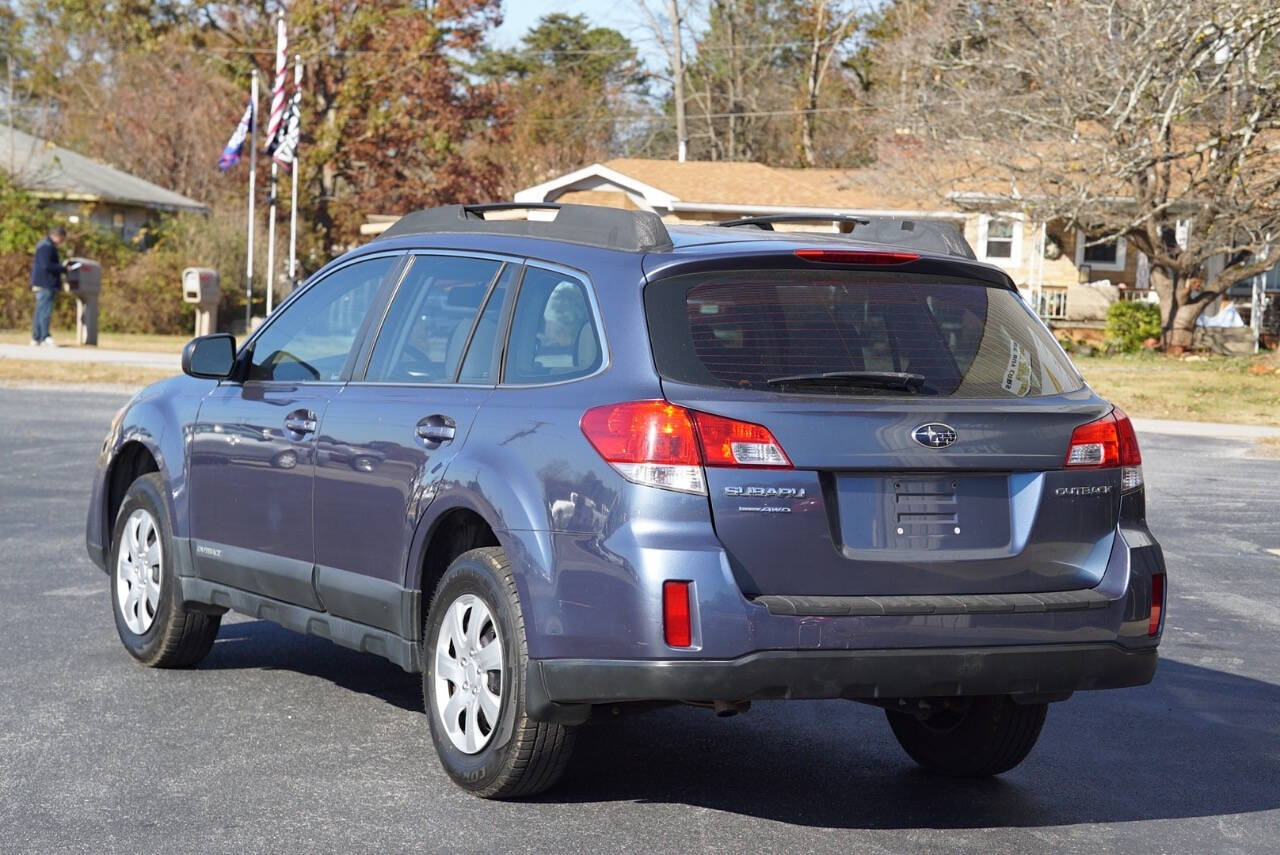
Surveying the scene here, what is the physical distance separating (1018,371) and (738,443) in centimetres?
109

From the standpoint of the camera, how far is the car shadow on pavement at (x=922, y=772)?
5828 millimetres

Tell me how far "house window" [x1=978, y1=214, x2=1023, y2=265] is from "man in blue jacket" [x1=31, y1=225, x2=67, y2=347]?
22902mm

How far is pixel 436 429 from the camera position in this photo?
5.91m

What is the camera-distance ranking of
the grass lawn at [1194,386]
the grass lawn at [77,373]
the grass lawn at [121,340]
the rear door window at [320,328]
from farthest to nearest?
the grass lawn at [121,340], the grass lawn at [1194,386], the grass lawn at [77,373], the rear door window at [320,328]

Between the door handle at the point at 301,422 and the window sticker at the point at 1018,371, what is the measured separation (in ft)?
8.29

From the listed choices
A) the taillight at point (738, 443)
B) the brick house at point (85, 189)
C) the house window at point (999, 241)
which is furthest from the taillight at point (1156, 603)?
the house window at point (999, 241)

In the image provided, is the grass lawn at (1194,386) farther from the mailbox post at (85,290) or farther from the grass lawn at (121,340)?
the mailbox post at (85,290)

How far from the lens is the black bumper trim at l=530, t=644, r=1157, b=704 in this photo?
5.05 m

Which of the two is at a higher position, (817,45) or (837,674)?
(817,45)

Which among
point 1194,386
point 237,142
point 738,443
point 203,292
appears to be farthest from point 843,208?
point 738,443

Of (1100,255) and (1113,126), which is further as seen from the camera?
(1100,255)

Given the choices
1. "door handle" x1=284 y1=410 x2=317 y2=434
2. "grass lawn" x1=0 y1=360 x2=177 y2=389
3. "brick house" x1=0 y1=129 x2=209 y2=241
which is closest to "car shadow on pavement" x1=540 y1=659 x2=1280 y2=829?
"door handle" x1=284 y1=410 x2=317 y2=434

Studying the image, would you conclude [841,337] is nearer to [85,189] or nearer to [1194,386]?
[1194,386]

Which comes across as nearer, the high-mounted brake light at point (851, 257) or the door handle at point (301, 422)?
the high-mounted brake light at point (851, 257)
